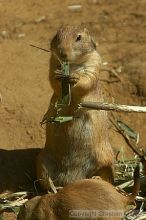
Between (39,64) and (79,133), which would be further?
(39,64)

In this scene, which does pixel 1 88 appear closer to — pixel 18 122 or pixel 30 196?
pixel 18 122

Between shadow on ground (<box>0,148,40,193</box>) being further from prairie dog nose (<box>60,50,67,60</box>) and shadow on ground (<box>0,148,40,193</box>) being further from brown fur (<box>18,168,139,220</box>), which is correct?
prairie dog nose (<box>60,50,67,60</box>)

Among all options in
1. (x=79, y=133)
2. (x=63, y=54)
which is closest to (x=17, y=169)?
(x=79, y=133)

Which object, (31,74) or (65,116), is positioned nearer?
(65,116)

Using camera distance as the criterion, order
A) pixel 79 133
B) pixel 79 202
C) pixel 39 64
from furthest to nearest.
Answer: pixel 39 64 < pixel 79 133 < pixel 79 202

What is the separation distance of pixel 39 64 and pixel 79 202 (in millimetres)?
3396

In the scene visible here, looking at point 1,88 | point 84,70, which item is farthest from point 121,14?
point 84,70

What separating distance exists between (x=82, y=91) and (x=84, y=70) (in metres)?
0.21

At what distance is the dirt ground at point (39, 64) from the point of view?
743 centimetres

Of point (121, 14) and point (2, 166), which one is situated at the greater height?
point (121, 14)

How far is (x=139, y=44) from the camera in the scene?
9.25 metres

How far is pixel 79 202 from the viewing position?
565cm

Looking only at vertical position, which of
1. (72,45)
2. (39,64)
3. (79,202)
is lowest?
(79,202)

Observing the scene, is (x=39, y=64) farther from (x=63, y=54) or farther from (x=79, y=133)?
(x=63, y=54)
